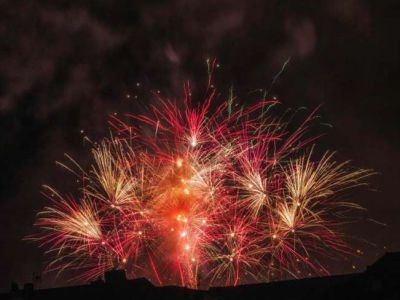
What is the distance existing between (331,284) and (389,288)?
9.42ft

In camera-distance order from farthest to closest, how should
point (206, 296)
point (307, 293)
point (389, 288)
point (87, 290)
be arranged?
1. point (87, 290)
2. point (206, 296)
3. point (307, 293)
4. point (389, 288)

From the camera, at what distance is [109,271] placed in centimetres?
3375

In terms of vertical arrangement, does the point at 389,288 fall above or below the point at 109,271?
below

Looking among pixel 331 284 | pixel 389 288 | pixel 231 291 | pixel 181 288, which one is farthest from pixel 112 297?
pixel 389 288

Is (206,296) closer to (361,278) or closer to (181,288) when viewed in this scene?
(181,288)

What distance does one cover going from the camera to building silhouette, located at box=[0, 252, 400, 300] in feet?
90.6

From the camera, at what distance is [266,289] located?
1251 inches

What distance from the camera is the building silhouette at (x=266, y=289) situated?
27.6 meters

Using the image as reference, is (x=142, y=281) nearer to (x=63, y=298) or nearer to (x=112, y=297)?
(x=112, y=297)

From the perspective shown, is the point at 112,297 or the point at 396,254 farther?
the point at 112,297

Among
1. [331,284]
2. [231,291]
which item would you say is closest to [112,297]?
[231,291]

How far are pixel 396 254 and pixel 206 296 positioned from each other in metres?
10.4

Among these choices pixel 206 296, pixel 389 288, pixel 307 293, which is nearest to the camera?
pixel 389 288

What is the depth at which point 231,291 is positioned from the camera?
32344 millimetres
